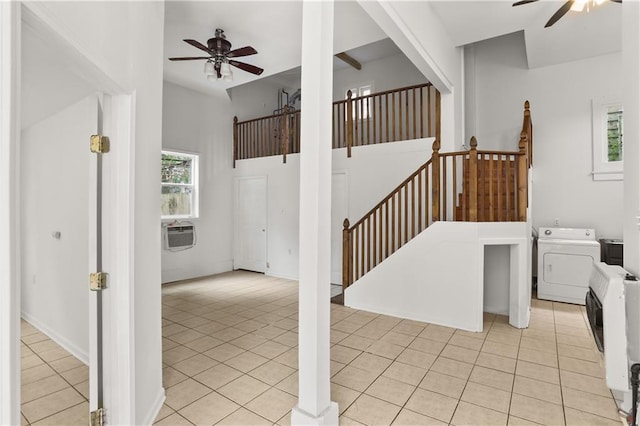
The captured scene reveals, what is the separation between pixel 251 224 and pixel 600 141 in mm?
6469

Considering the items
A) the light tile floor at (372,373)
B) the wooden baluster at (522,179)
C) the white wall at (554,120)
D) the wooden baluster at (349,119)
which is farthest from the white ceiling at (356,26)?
the light tile floor at (372,373)

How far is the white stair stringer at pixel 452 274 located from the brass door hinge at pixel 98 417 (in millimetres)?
3365

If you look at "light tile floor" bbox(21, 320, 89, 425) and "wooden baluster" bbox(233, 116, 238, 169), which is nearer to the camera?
"light tile floor" bbox(21, 320, 89, 425)

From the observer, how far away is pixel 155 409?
2.31m

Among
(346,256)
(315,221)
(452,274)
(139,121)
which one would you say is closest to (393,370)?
(452,274)

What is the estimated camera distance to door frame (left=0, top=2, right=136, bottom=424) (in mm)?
981

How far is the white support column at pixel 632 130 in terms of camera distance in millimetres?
2209

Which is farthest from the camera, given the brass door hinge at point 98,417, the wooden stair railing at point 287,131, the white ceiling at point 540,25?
the wooden stair railing at point 287,131

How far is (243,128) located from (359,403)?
6362mm

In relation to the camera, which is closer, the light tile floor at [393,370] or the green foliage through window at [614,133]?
the light tile floor at [393,370]

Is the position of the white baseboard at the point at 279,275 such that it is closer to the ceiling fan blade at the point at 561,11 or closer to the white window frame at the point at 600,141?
the white window frame at the point at 600,141

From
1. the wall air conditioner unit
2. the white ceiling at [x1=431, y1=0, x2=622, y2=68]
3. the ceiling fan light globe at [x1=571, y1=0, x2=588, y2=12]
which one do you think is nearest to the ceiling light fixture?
the ceiling fan light globe at [x1=571, y1=0, x2=588, y2=12]

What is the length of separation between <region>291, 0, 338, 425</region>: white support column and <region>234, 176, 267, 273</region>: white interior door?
5.16 metres

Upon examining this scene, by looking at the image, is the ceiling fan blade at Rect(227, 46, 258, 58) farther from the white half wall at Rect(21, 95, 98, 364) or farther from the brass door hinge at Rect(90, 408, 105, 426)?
the brass door hinge at Rect(90, 408, 105, 426)
